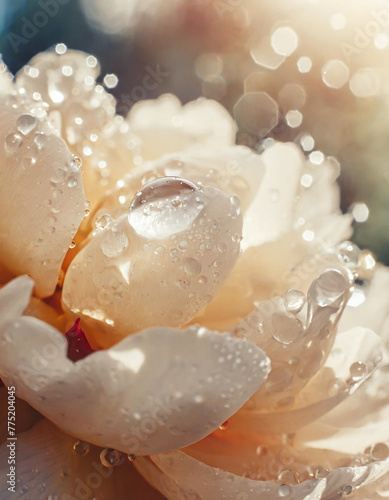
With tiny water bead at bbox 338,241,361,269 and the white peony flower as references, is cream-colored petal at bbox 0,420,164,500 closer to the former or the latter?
the white peony flower

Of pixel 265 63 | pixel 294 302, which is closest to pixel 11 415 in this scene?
pixel 294 302

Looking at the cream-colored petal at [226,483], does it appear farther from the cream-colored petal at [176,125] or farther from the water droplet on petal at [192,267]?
the cream-colored petal at [176,125]

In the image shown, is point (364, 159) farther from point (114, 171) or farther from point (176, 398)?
point (176, 398)

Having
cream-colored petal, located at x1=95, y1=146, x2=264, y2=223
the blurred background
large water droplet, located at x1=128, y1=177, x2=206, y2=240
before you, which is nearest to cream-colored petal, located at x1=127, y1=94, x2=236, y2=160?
cream-colored petal, located at x1=95, y1=146, x2=264, y2=223

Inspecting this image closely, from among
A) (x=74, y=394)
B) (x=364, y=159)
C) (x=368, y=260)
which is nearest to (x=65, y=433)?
(x=74, y=394)

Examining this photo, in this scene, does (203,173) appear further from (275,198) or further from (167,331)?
(167,331)
